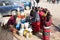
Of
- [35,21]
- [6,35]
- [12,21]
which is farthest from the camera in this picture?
[12,21]

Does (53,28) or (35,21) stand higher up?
(35,21)

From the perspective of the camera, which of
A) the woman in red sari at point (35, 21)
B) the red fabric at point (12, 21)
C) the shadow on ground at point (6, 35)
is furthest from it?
the red fabric at point (12, 21)

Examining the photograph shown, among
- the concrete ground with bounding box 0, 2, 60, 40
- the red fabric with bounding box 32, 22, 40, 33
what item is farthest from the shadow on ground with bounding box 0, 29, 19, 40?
the red fabric with bounding box 32, 22, 40, 33

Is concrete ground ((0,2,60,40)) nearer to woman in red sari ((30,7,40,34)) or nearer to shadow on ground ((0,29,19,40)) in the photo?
shadow on ground ((0,29,19,40))

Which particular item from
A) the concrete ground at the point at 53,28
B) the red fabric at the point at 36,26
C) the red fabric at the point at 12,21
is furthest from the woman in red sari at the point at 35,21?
the red fabric at the point at 12,21

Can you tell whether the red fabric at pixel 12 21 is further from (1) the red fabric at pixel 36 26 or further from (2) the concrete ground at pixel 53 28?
(1) the red fabric at pixel 36 26

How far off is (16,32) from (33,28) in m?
0.30

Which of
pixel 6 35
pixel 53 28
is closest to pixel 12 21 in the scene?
pixel 6 35

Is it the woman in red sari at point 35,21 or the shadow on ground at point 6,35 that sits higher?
the woman in red sari at point 35,21

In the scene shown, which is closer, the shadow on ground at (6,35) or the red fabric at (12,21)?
the shadow on ground at (6,35)

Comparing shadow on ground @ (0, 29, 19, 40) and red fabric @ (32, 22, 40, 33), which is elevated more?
red fabric @ (32, 22, 40, 33)

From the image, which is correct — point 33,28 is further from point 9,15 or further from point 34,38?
point 9,15

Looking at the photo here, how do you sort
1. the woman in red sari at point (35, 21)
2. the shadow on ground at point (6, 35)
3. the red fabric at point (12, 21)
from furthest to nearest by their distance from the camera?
1. the red fabric at point (12, 21)
2. the woman in red sari at point (35, 21)
3. the shadow on ground at point (6, 35)

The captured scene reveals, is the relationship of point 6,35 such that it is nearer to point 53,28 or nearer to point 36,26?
point 36,26
